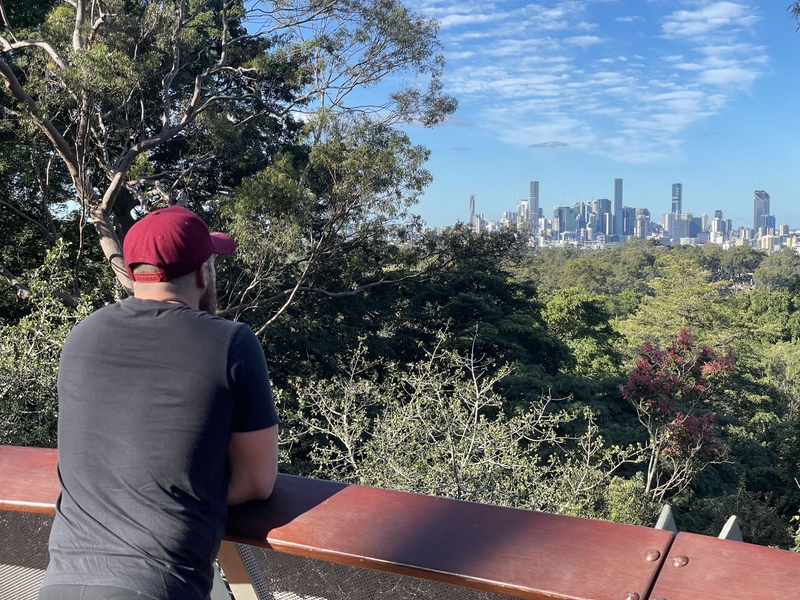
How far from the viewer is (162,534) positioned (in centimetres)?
101

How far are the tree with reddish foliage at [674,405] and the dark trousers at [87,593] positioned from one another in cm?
1175

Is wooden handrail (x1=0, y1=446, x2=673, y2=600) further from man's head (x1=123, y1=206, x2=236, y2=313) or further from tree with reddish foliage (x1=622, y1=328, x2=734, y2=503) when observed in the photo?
tree with reddish foliage (x1=622, y1=328, x2=734, y2=503)

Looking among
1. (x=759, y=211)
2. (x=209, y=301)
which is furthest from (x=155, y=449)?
(x=759, y=211)

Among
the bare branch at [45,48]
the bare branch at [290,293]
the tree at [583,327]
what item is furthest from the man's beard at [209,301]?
the tree at [583,327]

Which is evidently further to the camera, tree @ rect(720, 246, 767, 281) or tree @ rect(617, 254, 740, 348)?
tree @ rect(720, 246, 767, 281)

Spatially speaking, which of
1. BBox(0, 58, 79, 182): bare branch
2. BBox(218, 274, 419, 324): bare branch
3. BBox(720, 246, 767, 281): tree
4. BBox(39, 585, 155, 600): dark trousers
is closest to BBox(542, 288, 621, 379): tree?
BBox(218, 274, 419, 324): bare branch

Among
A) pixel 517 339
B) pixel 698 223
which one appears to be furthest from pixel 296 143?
pixel 698 223

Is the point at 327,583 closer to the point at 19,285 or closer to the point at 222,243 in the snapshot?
the point at 222,243

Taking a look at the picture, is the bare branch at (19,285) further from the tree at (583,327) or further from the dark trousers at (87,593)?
the tree at (583,327)

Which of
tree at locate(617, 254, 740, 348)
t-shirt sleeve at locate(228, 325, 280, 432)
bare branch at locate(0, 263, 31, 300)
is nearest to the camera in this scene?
t-shirt sleeve at locate(228, 325, 280, 432)

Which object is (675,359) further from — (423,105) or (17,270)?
(17,270)

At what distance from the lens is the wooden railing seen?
0.76 m

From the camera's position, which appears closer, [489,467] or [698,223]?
[489,467]

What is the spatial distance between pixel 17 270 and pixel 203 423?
12695 mm
